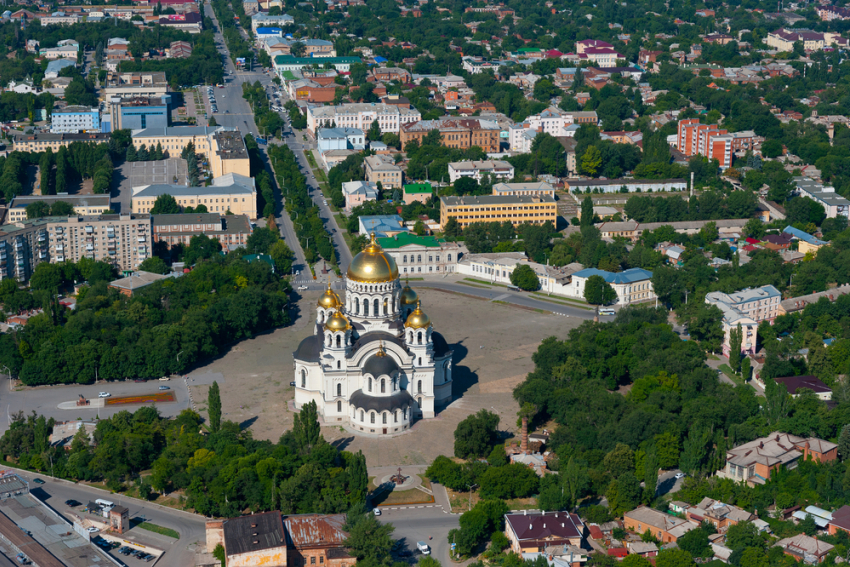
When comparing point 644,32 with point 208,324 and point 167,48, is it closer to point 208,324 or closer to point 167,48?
point 167,48

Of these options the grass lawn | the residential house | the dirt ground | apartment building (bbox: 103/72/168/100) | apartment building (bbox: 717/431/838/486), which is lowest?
the dirt ground

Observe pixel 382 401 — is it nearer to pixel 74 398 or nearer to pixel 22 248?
pixel 74 398

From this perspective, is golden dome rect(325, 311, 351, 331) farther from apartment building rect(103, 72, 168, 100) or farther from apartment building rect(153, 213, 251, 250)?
apartment building rect(103, 72, 168, 100)

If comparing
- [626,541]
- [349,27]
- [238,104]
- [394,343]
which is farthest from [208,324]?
[349,27]

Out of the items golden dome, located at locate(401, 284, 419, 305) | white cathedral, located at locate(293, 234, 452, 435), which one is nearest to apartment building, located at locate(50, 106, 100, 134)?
white cathedral, located at locate(293, 234, 452, 435)

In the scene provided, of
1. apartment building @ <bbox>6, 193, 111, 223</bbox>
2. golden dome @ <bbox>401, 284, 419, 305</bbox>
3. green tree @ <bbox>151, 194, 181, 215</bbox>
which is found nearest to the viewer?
golden dome @ <bbox>401, 284, 419, 305</bbox>

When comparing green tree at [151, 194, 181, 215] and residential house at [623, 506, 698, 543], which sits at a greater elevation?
green tree at [151, 194, 181, 215]

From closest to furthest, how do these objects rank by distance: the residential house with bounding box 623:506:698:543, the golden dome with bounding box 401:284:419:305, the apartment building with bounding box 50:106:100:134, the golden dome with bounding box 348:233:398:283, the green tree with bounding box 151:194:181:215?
the residential house with bounding box 623:506:698:543, the golden dome with bounding box 348:233:398:283, the golden dome with bounding box 401:284:419:305, the green tree with bounding box 151:194:181:215, the apartment building with bounding box 50:106:100:134
